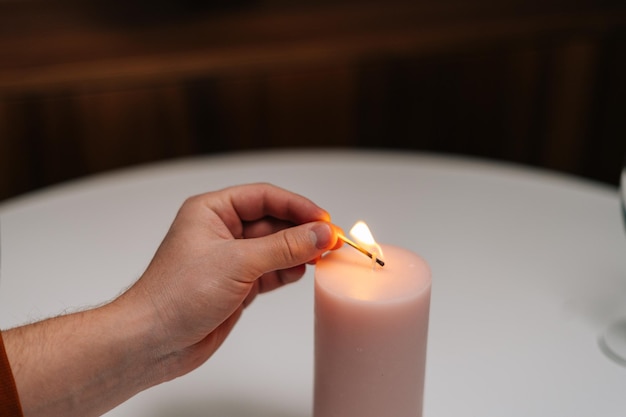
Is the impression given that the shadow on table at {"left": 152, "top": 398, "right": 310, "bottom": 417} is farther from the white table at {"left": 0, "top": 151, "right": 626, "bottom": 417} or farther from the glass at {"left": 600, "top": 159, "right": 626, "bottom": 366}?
the glass at {"left": 600, "top": 159, "right": 626, "bottom": 366}

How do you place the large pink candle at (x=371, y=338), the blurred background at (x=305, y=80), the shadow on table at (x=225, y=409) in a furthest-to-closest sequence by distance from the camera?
1. the blurred background at (x=305, y=80)
2. the shadow on table at (x=225, y=409)
3. the large pink candle at (x=371, y=338)

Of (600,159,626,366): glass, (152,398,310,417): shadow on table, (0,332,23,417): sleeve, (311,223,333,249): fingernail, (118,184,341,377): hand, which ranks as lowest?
(152,398,310,417): shadow on table

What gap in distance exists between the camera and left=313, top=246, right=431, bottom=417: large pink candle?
0.52 metres

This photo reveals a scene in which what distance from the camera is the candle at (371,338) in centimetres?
52

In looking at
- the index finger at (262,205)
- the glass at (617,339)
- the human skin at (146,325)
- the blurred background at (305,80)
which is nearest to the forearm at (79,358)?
the human skin at (146,325)

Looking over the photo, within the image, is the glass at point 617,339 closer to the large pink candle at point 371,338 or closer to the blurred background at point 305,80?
the large pink candle at point 371,338

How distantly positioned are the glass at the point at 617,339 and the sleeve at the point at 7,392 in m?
0.53

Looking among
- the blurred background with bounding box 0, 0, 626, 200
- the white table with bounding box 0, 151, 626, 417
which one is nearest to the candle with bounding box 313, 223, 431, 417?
the white table with bounding box 0, 151, 626, 417

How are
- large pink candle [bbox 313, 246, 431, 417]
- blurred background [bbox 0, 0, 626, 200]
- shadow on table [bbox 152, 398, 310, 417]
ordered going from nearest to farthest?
large pink candle [bbox 313, 246, 431, 417], shadow on table [bbox 152, 398, 310, 417], blurred background [bbox 0, 0, 626, 200]

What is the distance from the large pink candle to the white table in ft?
0.34

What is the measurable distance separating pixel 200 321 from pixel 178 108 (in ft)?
3.10

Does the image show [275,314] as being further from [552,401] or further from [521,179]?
[521,179]

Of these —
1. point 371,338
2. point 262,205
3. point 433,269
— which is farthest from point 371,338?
point 433,269

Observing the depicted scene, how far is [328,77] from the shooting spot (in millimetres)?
1523
